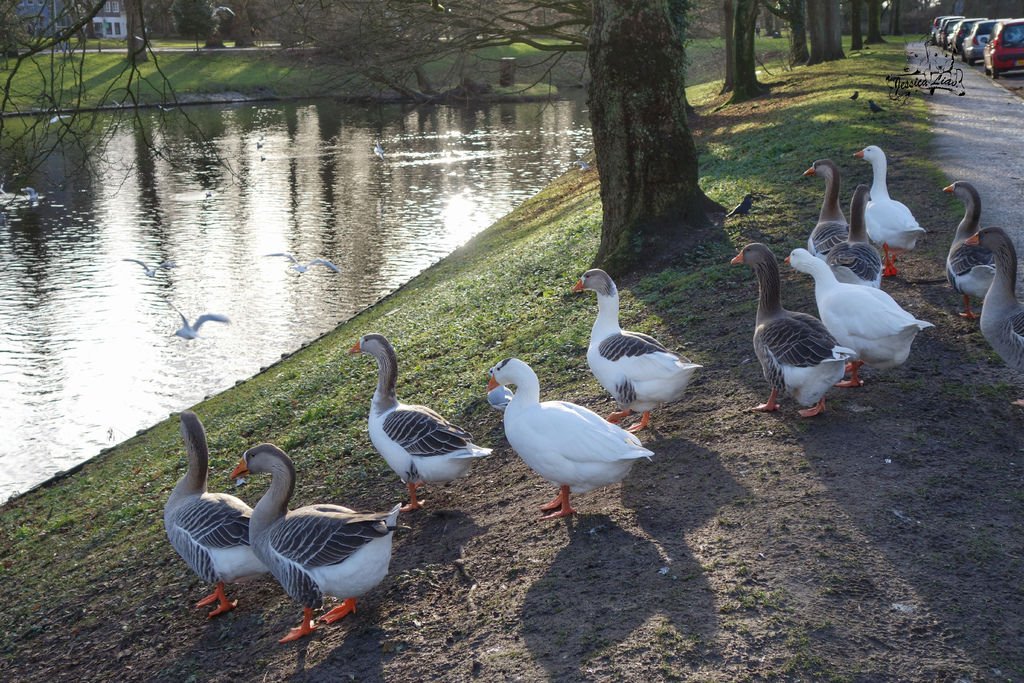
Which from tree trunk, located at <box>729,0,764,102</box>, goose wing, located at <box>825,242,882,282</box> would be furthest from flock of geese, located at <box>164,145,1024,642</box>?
tree trunk, located at <box>729,0,764,102</box>

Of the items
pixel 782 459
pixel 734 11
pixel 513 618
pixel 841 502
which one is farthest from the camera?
pixel 734 11

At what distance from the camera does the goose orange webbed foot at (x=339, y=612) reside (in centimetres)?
632

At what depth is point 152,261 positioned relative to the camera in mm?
23516

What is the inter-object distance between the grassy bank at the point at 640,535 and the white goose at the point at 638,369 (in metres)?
0.46

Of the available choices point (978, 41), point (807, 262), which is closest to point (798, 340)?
point (807, 262)

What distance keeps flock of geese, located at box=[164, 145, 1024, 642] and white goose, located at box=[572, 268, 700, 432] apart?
0.04ft

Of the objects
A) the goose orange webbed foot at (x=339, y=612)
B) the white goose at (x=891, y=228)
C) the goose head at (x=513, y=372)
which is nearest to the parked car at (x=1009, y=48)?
the white goose at (x=891, y=228)

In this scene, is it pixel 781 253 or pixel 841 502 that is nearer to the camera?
pixel 841 502

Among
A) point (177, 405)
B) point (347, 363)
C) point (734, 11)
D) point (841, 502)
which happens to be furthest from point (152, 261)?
point (734, 11)

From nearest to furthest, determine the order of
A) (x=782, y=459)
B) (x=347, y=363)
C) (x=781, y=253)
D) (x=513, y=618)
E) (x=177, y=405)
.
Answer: (x=513, y=618) < (x=782, y=459) < (x=781, y=253) < (x=347, y=363) < (x=177, y=405)

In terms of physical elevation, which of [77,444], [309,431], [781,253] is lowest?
[77,444]

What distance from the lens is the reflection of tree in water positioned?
5.05m

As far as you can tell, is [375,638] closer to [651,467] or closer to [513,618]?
[513,618]

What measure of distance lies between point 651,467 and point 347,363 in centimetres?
718
